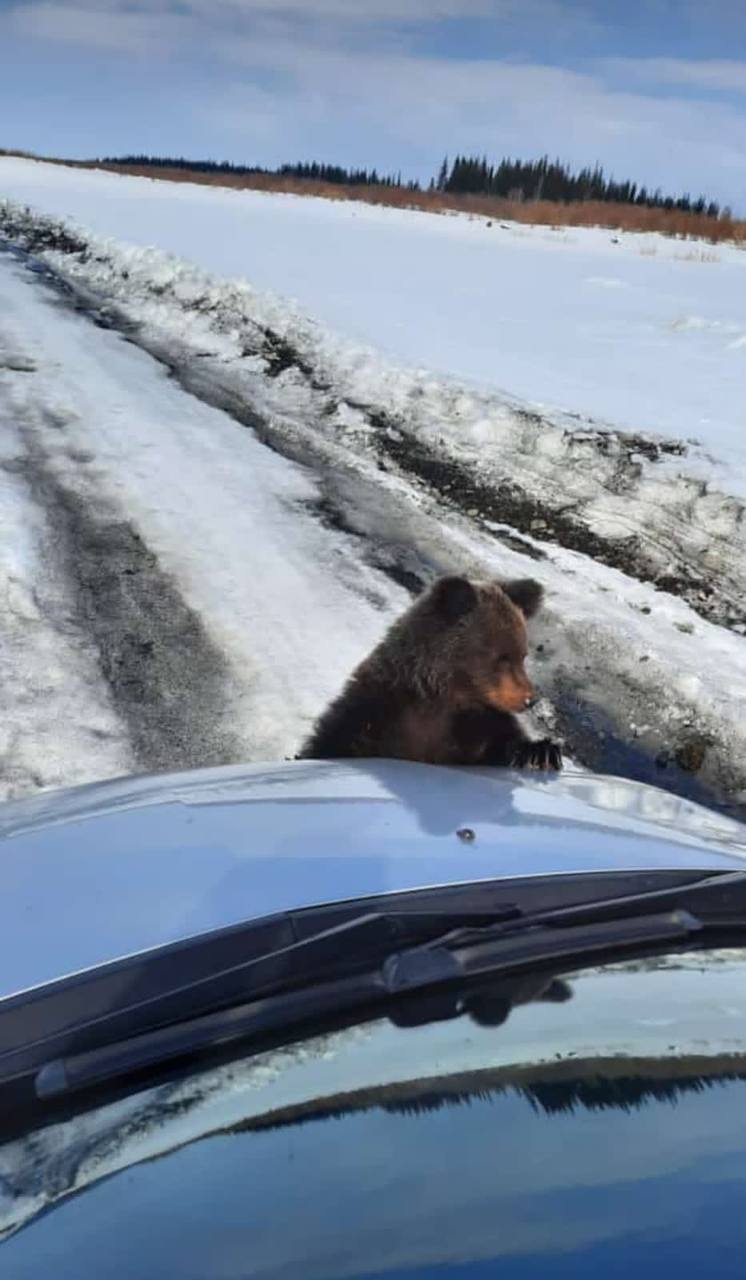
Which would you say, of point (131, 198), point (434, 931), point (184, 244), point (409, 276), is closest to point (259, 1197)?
point (434, 931)

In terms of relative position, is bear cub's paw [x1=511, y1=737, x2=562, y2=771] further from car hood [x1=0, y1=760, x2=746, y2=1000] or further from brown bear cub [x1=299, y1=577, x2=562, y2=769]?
car hood [x1=0, y1=760, x2=746, y2=1000]

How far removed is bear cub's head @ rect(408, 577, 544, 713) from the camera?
470cm

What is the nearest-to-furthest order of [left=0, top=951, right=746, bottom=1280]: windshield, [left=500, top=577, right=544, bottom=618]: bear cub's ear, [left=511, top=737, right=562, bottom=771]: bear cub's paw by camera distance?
[left=0, top=951, right=746, bottom=1280]: windshield → [left=511, top=737, right=562, bottom=771]: bear cub's paw → [left=500, top=577, right=544, bottom=618]: bear cub's ear

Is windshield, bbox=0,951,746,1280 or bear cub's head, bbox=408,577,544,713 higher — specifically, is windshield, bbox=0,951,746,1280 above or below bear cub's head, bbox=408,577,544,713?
above

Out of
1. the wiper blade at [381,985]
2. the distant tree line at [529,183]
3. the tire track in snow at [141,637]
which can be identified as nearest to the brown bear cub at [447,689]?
the tire track in snow at [141,637]

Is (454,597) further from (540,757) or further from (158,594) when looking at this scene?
(158,594)

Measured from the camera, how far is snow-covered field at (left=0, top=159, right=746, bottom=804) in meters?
→ 5.78

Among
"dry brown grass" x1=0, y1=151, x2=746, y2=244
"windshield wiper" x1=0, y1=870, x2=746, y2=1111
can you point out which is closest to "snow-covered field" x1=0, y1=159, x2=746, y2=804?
"windshield wiper" x1=0, y1=870, x2=746, y2=1111

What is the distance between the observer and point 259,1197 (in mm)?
1651

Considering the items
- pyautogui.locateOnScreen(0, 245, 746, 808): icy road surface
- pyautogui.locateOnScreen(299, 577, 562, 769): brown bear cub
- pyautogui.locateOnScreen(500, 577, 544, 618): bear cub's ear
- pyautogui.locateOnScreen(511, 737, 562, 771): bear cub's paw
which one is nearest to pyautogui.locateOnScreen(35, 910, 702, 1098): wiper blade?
pyautogui.locateOnScreen(511, 737, 562, 771): bear cub's paw

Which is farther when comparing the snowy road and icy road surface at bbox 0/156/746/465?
icy road surface at bbox 0/156/746/465

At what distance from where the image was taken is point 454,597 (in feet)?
15.2

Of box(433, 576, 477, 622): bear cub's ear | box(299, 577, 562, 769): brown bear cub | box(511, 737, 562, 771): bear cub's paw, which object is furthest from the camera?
box(433, 576, 477, 622): bear cub's ear

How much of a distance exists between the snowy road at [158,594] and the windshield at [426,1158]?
10.3ft
